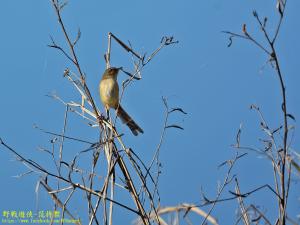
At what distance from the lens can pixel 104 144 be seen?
1865mm

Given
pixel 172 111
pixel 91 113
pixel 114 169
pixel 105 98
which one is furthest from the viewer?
pixel 105 98

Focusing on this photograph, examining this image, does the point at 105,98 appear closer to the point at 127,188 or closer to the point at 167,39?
the point at 167,39

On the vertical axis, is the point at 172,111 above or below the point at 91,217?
above

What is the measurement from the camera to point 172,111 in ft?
6.54

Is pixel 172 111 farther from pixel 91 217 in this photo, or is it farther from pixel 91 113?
pixel 91 217

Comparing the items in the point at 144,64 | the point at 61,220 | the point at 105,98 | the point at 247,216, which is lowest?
the point at 247,216

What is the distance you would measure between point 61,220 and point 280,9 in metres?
1.02

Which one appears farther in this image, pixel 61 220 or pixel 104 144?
pixel 104 144

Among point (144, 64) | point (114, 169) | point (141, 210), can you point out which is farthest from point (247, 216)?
point (144, 64)

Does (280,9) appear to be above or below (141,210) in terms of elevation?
above

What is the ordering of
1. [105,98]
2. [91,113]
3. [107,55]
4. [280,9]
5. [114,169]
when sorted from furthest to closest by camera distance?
[105,98], [107,55], [91,113], [114,169], [280,9]

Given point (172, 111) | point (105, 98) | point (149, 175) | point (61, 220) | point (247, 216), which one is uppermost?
point (105, 98)

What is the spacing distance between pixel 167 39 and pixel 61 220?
100 centimetres

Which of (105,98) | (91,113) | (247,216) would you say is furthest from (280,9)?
(105,98)
